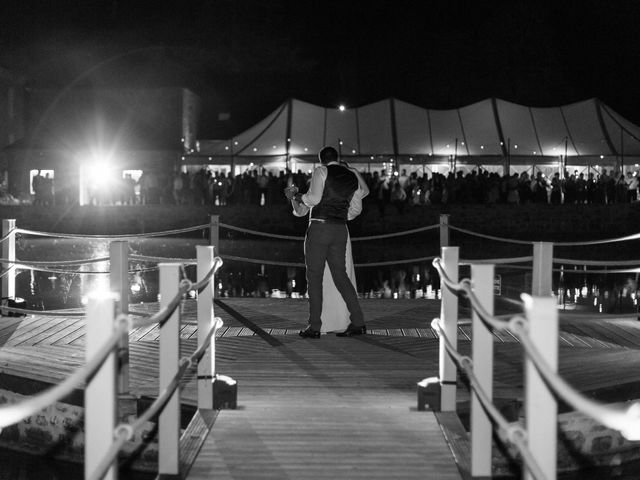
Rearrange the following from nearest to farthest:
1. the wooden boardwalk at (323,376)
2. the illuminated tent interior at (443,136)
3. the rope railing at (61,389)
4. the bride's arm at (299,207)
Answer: the rope railing at (61,389) < the wooden boardwalk at (323,376) < the bride's arm at (299,207) < the illuminated tent interior at (443,136)

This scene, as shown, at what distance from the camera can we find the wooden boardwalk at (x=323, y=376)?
4.65 metres

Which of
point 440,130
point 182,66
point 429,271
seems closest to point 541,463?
point 429,271

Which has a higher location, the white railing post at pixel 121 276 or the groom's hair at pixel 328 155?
the groom's hair at pixel 328 155

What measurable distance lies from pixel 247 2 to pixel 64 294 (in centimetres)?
3903

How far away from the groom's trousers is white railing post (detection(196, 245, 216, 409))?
2367 mm

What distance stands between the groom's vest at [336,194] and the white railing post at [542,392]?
4763mm

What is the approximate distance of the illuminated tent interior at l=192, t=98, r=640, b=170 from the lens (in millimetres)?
29516

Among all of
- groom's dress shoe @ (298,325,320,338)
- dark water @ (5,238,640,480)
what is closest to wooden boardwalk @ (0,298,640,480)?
groom's dress shoe @ (298,325,320,338)

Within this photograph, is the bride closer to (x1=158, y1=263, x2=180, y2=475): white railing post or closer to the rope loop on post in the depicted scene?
(x1=158, y1=263, x2=180, y2=475): white railing post

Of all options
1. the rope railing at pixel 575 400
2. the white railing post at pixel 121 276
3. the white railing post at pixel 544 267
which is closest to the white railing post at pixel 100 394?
the rope railing at pixel 575 400

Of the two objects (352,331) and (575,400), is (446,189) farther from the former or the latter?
(575,400)

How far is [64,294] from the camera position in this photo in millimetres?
Answer: 14672

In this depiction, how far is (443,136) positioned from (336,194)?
23021 millimetres

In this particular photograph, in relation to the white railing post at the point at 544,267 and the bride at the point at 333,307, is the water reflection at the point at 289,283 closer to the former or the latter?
the bride at the point at 333,307
